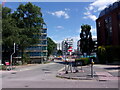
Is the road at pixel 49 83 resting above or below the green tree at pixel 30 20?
below

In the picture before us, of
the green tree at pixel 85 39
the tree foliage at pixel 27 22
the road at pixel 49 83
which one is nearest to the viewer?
the road at pixel 49 83

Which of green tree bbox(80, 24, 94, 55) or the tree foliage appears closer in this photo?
the tree foliage

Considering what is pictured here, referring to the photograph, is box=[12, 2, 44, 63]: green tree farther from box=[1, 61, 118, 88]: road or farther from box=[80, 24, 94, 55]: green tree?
box=[1, 61, 118, 88]: road

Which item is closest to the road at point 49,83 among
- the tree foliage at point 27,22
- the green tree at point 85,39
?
the tree foliage at point 27,22

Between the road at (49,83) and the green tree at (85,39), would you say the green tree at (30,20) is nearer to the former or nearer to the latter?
the green tree at (85,39)

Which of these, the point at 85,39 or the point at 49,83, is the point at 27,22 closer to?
the point at 85,39

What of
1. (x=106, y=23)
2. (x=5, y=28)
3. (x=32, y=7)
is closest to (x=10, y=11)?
(x=32, y=7)

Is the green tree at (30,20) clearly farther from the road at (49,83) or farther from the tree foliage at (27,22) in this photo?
the road at (49,83)

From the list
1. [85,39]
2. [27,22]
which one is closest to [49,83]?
[27,22]

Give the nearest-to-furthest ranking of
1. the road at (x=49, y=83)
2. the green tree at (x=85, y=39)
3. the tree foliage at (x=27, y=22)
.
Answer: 1. the road at (x=49, y=83)
2. the tree foliage at (x=27, y=22)
3. the green tree at (x=85, y=39)

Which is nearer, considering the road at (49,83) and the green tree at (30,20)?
the road at (49,83)

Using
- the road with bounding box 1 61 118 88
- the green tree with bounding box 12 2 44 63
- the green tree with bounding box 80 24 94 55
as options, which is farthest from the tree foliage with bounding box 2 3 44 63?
Answer: the road with bounding box 1 61 118 88

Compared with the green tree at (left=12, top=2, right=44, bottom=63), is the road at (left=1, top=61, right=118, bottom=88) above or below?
below

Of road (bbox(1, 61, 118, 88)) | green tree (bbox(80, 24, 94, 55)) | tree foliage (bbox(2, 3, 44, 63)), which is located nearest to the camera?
road (bbox(1, 61, 118, 88))
